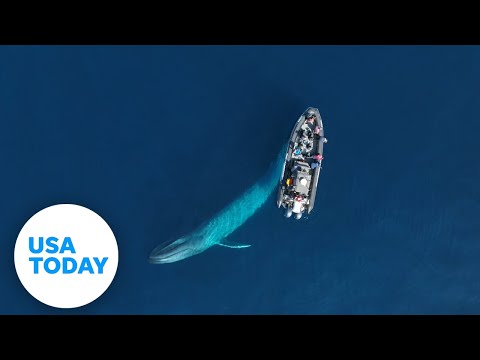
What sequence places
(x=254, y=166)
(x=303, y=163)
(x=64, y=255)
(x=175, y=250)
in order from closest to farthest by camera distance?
(x=64, y=255) < (x=175, y=250) < (x=303, y=163) < (x=254, y=166)

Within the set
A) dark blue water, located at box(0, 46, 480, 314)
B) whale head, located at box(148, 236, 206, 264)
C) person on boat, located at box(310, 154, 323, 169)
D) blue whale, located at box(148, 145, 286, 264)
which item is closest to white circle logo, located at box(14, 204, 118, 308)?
dark blue water, located at box(0, 46, 480, 314)

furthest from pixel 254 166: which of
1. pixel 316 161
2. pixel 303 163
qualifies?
pixel 316 161

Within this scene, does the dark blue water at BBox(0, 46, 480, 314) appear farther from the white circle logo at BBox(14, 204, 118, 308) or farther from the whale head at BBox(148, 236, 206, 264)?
the white circle logo at BBox(14, 204, 118, 308)

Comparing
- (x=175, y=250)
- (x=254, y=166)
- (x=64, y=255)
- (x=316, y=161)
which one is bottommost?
(x=64, y=255)

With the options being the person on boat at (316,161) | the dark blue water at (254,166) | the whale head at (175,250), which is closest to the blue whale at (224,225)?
the whale head at (175,250)

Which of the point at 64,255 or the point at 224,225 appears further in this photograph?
the point at 224,225

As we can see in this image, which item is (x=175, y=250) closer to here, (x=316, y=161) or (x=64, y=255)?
(x=64, y=255)

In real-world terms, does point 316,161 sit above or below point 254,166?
above

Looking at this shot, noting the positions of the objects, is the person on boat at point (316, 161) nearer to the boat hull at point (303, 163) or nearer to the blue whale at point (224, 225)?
the boat hull at point (303, 163)
